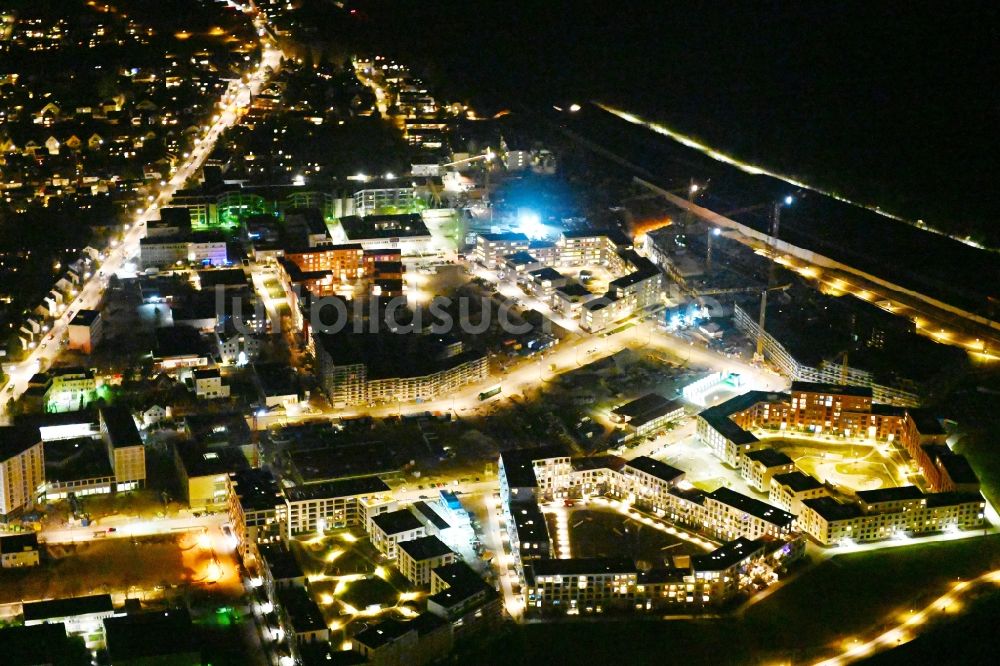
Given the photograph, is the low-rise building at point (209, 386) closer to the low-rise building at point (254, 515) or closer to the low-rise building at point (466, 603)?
the low-rise building at point (254, 515)

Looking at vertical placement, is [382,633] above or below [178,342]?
→ below

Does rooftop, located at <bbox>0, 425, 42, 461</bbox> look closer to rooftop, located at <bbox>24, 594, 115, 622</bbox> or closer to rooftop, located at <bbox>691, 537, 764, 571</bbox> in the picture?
rooftop, located at <bbox>24, 594, 115, 622</bbox>

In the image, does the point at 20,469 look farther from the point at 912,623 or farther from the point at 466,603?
the point at 912,623

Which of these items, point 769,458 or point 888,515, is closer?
point 888,515

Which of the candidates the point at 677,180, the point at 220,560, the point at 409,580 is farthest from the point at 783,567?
the point at 677,180

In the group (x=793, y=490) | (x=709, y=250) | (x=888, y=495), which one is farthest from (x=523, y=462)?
(x=709, y=250)

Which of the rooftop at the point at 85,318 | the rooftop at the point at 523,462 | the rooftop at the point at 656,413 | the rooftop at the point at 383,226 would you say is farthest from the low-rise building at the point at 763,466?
the rooftop at the point at 85,318
